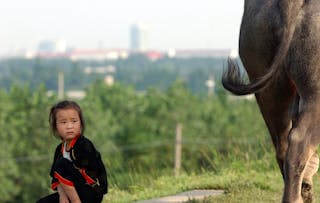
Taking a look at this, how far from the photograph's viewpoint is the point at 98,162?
627 cm

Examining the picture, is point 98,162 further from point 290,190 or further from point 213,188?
point 213,188

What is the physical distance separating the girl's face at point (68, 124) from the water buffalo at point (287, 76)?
1.02m

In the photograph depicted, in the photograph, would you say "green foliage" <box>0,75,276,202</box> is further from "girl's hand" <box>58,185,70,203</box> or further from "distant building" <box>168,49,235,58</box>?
"girl's hand" <box>58,185,70,203</box>

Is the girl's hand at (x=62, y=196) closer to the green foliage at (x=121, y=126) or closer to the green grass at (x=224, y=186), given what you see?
the green grass at (x=224, y=186)

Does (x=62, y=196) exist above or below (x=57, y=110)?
below

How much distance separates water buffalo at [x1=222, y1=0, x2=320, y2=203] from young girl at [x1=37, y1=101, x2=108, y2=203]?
3.33 ft

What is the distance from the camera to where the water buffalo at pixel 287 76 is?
19.4ft

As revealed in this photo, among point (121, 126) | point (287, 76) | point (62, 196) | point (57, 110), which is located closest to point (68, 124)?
point (57, 110)

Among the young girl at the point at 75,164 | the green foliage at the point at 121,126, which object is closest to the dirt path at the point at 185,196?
the young girl at the point at 75,164

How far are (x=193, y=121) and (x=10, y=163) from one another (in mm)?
19271

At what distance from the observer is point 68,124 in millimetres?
6324

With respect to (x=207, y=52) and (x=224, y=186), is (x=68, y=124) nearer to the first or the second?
(x=224, y=186)

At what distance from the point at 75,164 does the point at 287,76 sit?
147cm

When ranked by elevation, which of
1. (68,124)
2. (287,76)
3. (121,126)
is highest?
(287,76)
